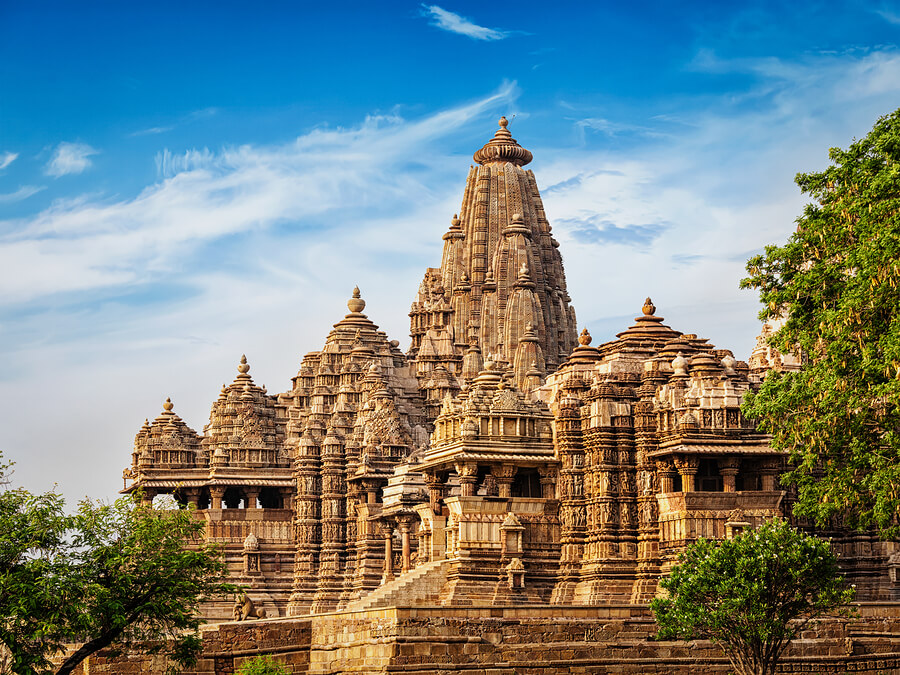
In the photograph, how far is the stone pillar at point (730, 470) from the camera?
50250 millimetres

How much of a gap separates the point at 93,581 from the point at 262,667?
4.74 metres

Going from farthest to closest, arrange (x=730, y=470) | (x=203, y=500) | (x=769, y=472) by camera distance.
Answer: (x=203, y=500)
(x=769, y=472)
(x=730, y=470)

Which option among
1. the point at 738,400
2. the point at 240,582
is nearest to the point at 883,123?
the point at 738,400

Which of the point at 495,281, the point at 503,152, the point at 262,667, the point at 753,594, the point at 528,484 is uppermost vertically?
the point at 503,152

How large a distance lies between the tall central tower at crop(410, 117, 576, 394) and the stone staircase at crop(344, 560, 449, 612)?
28881 mm

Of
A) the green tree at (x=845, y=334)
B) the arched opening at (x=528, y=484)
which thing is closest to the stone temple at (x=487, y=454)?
the arched opening at (x=528, y=484)

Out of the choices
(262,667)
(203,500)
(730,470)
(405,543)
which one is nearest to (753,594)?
(730,470)

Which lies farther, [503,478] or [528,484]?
[528,484]

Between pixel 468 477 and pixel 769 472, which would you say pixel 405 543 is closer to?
pixel 468 477

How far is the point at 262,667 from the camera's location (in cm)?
4434

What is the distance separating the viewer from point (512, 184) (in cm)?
8806

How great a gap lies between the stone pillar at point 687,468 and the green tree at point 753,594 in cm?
872

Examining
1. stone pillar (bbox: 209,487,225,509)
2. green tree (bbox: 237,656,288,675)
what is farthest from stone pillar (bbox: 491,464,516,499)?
stone pillar (bbox: 209,487,225,509)

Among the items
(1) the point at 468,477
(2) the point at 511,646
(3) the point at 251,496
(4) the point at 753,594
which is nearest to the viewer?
(4) the point at 753,594
